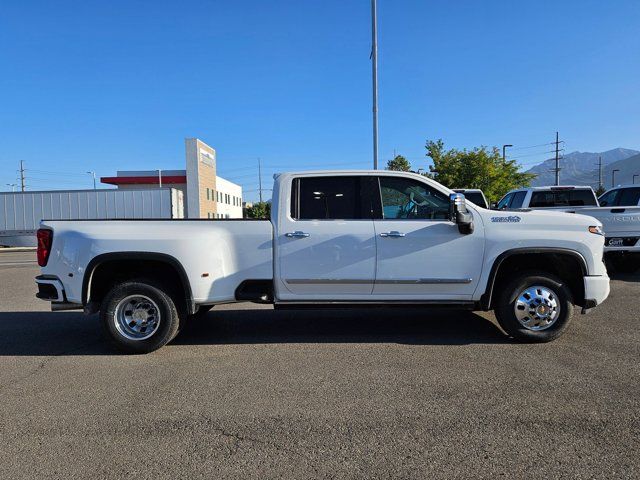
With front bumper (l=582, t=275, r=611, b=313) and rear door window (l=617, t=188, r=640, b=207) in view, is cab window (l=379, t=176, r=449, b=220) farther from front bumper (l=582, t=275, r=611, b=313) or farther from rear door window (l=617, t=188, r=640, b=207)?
rear door window (l=617, t=188, r=640, b=207)

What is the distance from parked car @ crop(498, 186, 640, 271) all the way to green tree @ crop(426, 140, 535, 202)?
15.6m

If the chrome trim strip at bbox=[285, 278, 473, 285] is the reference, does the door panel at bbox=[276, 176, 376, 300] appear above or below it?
above

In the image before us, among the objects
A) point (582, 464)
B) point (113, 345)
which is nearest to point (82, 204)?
point (113, 345)

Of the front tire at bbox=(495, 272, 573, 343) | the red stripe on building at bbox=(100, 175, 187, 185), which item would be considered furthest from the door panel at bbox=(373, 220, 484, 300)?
the red stripe on building at bbox=(100, 175, 187, 185)

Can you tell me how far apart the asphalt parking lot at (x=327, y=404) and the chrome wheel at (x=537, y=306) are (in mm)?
324

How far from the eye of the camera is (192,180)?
47750 millimetres

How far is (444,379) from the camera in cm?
433

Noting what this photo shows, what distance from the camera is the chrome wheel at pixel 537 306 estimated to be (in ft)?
17.4

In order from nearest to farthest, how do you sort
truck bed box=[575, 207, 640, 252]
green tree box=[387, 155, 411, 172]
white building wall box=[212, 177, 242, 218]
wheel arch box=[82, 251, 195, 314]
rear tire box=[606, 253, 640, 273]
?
wheel arch box=[82, 251, 195, 314] < truck bed box=[575, 207, 640, 252] < rear tire box=[606, 253, 640, 273] < green tree box=[387, 155, 411, 172] < white building wall box=[212, 177, 242, 218]

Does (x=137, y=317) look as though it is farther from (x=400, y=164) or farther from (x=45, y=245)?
(x=400, y=164)

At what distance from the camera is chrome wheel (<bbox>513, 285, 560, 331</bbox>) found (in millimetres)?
5293

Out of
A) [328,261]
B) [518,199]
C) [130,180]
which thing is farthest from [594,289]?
[130,180]

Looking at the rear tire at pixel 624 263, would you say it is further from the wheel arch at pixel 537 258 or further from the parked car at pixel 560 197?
the wheel arch at pixel 537 258

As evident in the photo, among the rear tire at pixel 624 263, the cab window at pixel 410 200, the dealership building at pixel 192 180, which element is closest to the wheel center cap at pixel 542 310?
the cab window at pixel 410 200
